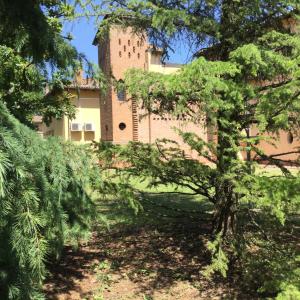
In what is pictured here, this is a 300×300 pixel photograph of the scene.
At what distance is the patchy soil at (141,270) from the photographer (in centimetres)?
490

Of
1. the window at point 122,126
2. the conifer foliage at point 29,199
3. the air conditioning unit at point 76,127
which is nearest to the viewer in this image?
the conifer foliage at point 29,199

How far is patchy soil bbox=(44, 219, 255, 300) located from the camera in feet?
16.1

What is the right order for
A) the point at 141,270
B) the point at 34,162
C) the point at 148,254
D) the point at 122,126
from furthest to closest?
the point at 122,126, the point at 148,254, the point at 141,270, the point at 34,162

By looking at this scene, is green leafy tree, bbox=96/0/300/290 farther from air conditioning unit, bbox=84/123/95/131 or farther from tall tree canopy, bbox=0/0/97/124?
air conditioning unit, bbox=84/123/95/131

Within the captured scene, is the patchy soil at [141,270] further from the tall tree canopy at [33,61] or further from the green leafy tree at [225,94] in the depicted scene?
the tall tree canopy at [33,61]

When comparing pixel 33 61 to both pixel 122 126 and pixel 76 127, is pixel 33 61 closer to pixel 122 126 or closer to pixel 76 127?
pixel 122 126

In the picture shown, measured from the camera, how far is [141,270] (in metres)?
5.55

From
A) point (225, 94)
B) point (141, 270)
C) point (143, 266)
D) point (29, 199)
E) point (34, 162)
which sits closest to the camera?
point (29, 199)

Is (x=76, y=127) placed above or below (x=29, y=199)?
above

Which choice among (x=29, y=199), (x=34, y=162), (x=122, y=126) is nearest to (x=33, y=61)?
(x=34, y=162)

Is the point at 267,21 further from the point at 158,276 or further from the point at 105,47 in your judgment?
the point at 158,276

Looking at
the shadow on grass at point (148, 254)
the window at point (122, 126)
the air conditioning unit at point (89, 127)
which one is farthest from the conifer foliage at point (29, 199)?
the air conditioning unit at point (89, 127)

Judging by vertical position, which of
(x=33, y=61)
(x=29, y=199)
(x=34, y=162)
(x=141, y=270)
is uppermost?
(x=33, y=61)

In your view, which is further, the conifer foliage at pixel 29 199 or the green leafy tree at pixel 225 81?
the green leafy tree at pixel 225 81
